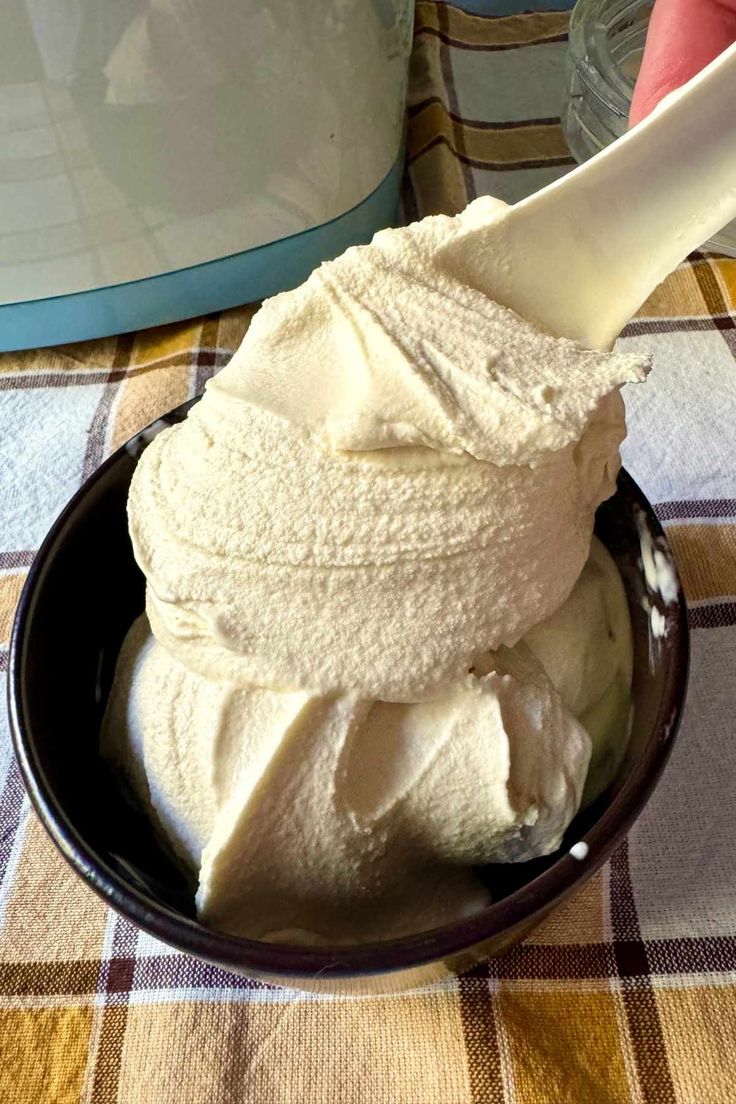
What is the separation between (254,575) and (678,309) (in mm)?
655

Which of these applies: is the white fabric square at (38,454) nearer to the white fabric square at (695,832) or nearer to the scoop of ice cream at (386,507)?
the scoop of ice cream at (386,507)

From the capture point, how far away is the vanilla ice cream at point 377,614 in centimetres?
40

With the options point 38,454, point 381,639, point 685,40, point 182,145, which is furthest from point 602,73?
point 381,639

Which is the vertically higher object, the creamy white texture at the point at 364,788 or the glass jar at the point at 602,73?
the glass jar at the point at 602,73

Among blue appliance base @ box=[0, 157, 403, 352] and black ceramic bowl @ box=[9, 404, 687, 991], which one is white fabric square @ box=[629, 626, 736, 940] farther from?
blue appliance base @ box=[0, 157, 403, 352]

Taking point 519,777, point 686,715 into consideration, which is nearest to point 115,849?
point 519,777

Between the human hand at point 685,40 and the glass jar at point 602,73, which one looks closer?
the human hand at point 685,40

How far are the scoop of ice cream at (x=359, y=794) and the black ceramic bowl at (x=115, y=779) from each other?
3 cm

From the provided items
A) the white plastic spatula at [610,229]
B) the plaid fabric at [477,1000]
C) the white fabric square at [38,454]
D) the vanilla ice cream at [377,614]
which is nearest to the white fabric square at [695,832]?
the plaid fabric at [477,1000]

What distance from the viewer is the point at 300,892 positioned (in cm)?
42

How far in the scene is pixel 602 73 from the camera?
93 centimetres

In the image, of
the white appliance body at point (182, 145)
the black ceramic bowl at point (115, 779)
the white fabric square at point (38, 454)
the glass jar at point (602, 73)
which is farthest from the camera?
the glass jar at point (602, 73)

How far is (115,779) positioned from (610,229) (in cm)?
40

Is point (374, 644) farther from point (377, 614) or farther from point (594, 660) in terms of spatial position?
point (594, 660)
